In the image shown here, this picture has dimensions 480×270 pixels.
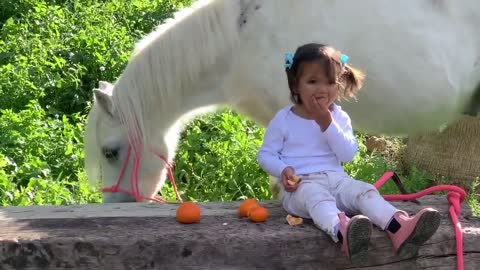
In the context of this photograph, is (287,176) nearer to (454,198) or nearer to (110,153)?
(454,198)

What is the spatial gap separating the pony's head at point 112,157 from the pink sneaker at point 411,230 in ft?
5.30

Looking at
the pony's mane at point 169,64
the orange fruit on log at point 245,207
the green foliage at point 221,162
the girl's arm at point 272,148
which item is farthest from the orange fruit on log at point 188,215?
the green foliage at point 221,162

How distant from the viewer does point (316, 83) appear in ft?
7.55

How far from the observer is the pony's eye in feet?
11.5

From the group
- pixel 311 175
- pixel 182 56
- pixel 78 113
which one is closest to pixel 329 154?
pixel 311 175

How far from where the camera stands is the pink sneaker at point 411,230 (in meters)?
2.09

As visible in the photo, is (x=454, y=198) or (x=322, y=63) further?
(x=454, y=198)

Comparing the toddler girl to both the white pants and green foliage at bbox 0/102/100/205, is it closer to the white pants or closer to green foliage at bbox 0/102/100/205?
the white pants

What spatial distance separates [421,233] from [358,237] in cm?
21

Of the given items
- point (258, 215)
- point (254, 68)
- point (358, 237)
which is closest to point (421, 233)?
point (358, 237)

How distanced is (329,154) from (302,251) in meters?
0.40

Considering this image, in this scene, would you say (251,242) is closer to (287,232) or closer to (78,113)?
(287,232)

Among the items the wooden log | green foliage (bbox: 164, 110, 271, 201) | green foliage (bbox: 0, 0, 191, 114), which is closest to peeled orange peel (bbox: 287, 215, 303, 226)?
the wooden log

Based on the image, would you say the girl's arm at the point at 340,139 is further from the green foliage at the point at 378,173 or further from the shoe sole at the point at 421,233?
the green foliage at the point at 378,173
